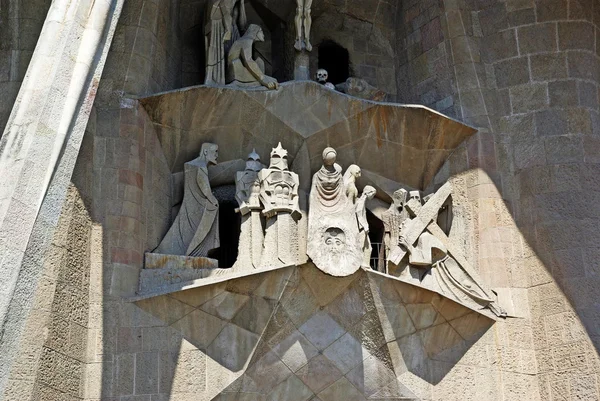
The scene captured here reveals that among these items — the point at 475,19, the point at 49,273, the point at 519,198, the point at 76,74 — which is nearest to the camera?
the point at 76,74

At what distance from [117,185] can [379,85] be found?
3365 millimetres

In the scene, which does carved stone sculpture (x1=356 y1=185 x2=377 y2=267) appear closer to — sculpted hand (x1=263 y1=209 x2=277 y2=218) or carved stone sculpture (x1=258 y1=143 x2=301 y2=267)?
carved stone sculpture (x1=258 y1=143 x2=301 y2=267)

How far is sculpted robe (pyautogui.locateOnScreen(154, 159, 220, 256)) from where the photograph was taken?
11133 millimetres

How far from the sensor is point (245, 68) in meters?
11.9

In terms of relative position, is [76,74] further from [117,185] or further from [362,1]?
[362,1]

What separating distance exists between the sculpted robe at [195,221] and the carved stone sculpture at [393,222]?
1.70 m

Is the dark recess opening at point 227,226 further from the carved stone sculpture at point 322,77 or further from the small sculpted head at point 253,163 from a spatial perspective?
the carved stone sculpture at point 322,77

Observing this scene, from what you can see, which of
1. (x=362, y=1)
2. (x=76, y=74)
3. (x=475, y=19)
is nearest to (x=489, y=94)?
(x=475, y=19)

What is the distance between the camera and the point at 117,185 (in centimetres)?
1101

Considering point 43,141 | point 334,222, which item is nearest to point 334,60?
point 334,222

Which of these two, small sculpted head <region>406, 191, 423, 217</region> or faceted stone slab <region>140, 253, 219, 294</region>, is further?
small sculpted head <region>406, 191, 423, 217</region>

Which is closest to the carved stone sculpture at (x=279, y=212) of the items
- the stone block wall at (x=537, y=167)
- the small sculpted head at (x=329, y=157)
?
the small sculpted head at (x=329, y=157)

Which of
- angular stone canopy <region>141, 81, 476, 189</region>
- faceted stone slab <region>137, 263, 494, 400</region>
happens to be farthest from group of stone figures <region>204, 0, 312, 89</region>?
faceted stone slab <region>137, 263, 494, 400</region>

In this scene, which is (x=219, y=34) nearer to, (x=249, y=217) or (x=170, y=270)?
(x=249, y=217)
